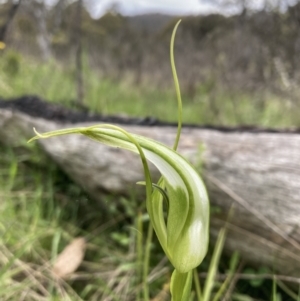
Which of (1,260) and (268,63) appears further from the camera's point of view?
(268,63)

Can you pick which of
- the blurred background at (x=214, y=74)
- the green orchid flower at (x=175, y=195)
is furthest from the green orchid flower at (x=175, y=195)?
the blurred background at (x=214, y=74)

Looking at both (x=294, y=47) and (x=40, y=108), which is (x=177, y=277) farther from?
(x=294, y=47)

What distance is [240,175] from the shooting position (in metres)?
0.96

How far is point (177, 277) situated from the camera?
42cm

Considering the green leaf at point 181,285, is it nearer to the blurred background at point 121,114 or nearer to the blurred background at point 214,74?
the blurred background at point 121,114

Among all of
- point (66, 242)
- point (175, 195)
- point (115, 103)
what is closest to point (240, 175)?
point (66, 242)

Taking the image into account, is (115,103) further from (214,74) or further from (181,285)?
(181,285)

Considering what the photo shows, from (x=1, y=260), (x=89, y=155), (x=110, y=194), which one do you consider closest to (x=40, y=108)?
(x=89, y=155)

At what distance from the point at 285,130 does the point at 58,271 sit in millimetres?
691

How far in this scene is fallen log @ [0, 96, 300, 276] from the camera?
871 millimetres

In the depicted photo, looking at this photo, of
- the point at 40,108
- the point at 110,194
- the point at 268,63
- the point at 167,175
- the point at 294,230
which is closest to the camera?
the point at 167,175

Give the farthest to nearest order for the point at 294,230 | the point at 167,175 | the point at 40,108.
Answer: the point at 40,108, the point at 294,230, the point at 167,175

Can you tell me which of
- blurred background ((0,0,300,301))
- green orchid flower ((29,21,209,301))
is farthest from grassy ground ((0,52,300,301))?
green orchid flower ((29,21,209,301))

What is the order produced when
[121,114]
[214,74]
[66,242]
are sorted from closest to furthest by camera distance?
1. [66,242]
2. [121,114]
3. [214,74]
